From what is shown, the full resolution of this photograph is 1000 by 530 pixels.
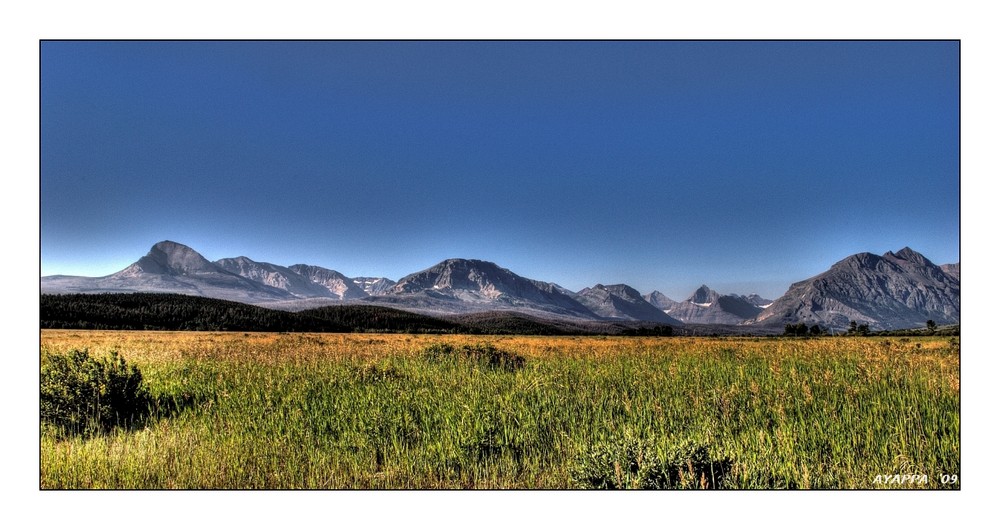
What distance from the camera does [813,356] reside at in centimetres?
1030

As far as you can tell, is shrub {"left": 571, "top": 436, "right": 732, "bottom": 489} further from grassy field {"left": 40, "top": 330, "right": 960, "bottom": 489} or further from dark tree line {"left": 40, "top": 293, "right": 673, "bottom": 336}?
dark tree line {"left": 40, "top": 293, "right": 673, "bottom": 336}

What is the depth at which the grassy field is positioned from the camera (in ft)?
16.1

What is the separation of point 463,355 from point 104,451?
7.80 m

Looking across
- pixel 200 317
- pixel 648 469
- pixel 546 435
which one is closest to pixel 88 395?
pixel 546 435

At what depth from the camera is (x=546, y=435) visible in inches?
230

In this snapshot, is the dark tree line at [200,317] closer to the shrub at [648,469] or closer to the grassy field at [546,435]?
the grassy field at [546,435]

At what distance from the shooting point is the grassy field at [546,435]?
492 cm

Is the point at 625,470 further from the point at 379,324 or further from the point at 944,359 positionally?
the point at 379,324

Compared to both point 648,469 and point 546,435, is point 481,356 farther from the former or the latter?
point 648,469

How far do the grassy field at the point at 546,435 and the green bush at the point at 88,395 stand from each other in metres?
0.34

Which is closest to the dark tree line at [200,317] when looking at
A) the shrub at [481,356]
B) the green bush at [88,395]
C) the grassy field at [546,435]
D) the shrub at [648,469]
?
the shrub at [481,356]

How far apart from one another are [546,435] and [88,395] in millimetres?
6981

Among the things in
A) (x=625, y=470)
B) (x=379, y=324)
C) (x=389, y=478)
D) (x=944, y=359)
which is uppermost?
(x=944, y=359)

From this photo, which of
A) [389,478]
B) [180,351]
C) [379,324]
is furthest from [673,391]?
[379,324]
